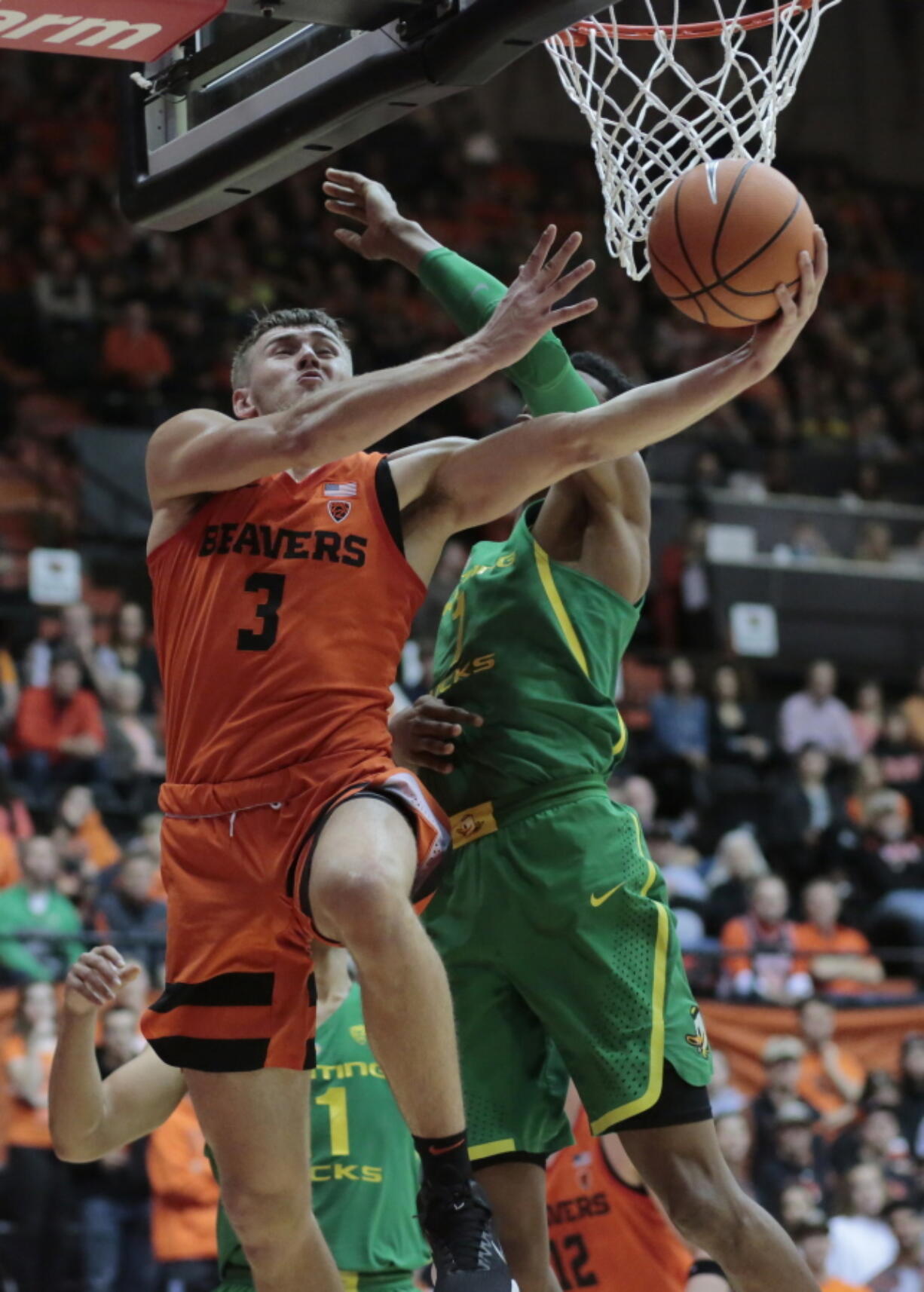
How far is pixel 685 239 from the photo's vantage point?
3.98 m

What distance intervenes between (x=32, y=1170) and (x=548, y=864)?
12.6 feet

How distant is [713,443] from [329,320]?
12.1 metres

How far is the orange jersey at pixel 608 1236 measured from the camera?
542 centimetres

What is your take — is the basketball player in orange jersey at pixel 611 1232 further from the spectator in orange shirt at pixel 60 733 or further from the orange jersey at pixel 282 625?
the spectator in orange shirt at pixel 60 733

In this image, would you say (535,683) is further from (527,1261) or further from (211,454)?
(527,1261)

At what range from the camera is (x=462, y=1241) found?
3646mm

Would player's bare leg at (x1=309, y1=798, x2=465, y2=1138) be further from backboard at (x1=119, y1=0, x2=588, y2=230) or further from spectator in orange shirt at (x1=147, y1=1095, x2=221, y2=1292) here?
spectator in orange shirt at (x1=147, y1=1095, x2=221, y2=1292)

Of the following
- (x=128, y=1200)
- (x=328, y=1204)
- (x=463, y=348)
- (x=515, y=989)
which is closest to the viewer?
(x=463, y=348)

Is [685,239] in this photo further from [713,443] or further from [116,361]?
[713,443]

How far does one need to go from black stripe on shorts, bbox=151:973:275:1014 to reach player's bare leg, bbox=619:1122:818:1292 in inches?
38.8

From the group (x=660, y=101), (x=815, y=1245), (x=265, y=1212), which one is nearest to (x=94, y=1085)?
(x=265, y=1212)

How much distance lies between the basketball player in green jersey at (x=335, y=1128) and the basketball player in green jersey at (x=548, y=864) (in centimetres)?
39

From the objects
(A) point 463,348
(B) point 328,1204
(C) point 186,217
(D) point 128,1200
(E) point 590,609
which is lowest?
(D) point 128,1200

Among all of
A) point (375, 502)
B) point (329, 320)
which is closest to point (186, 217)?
point (329, 320)
